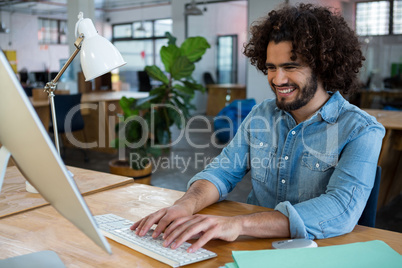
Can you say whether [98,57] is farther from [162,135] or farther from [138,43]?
[138,43]

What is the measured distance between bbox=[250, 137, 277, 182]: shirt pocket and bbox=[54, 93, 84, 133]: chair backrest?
386 cm

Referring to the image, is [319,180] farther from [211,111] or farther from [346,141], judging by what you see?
[211,111]

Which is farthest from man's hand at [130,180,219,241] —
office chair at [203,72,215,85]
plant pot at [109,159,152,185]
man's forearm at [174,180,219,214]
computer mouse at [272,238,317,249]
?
office chair at [203,72,215,85]

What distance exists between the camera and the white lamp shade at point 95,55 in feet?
4.50

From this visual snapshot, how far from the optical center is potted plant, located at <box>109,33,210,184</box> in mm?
3455

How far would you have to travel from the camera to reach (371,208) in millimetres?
1299

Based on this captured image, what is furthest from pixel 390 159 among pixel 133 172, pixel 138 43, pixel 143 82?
pixel 138 43

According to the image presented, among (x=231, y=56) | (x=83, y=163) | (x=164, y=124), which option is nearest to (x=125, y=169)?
(x=164, y=124)

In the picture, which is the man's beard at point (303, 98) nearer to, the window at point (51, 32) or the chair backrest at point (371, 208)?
the chair backrest at point (371, 208)

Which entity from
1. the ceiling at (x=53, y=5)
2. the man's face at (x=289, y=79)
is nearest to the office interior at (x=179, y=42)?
the ceiling at (x=53, y=5)

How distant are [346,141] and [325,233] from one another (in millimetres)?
358

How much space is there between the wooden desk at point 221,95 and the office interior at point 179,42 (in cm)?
21

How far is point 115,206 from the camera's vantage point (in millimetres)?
1355

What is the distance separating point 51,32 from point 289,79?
490 inches
